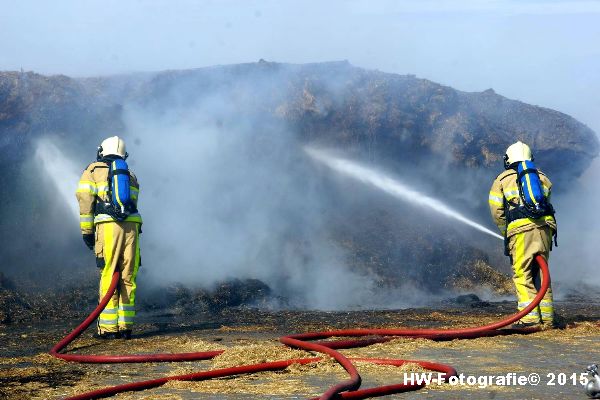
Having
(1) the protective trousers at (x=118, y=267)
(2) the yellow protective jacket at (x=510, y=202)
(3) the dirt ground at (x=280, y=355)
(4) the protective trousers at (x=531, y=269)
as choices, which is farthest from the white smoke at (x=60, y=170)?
(4) the protective trousers at (x=531, y=269)

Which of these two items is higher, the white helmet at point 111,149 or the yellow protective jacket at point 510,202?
the white helmet at point 111,149

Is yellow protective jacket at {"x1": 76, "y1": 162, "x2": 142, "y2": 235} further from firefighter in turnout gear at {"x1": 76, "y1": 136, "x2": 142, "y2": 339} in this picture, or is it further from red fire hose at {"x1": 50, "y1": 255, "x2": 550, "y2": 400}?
red fire hose at {"x1": 50, "y1": 255, "x2": 550, "y2": 400}

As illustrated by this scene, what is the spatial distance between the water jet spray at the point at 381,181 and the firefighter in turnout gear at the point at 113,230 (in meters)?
7.99

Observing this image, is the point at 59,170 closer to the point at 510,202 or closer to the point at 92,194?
the point at 92,194

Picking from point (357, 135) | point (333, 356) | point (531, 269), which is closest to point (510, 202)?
point (531, 269)

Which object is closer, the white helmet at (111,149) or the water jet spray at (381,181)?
the white helmet at (111,149)

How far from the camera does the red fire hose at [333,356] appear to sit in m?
5.07

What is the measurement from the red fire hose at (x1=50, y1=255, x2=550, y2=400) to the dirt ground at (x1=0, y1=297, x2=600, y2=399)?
60 millimetres

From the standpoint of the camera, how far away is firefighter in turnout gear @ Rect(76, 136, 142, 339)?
8.46 meters

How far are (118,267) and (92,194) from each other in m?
0.81

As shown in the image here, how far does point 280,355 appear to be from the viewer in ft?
21.8

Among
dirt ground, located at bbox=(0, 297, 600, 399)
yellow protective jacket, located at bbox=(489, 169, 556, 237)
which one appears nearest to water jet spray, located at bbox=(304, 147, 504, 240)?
dirt ground, located at bbox=(0, 297, 600, 399)

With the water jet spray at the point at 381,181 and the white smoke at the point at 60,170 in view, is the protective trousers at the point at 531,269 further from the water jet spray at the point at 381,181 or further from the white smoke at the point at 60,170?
the white smoke at the point at 60,170

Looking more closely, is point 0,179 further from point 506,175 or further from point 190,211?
point 506,175
